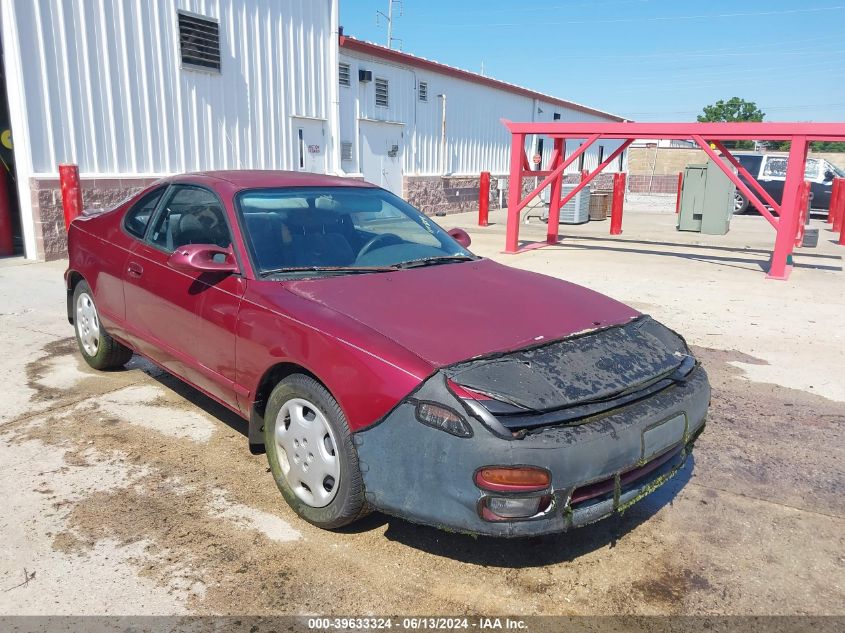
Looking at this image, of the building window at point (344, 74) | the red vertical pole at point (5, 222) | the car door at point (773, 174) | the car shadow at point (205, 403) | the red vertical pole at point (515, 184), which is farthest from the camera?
the car door at point (773, 174)

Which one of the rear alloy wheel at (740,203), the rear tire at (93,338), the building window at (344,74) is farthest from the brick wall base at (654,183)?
the rear tire at (93,338)

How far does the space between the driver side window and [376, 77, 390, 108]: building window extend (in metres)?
14.5

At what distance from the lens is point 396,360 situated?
2.54 metres

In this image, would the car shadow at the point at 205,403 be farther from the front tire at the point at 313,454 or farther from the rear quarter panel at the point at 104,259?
the front tire at the point at 313,454

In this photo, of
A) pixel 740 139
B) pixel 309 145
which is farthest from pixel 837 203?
pixel 309 145

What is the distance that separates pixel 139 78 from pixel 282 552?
1010 cm

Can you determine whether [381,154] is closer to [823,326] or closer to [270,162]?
[270,162]

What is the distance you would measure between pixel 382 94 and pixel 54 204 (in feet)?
33.2

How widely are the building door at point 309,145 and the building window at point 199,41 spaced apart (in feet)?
7.63

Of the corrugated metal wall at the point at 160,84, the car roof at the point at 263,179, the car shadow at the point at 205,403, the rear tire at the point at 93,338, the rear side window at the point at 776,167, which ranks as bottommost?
the car shadow at the point at 205,403

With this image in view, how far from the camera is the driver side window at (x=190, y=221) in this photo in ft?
12.1

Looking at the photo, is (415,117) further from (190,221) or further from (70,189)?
(190,221)

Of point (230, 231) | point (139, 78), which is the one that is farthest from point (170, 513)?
point (139, 78)

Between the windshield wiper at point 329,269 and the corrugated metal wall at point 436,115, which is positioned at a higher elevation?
the corrugated metal wall at point 436,115
